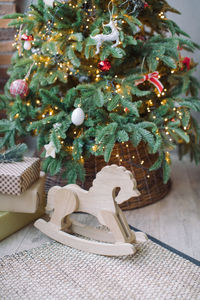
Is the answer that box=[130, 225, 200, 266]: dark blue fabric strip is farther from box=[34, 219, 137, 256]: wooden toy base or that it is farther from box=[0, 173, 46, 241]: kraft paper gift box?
box=[0, 173, 46, 241]: kraft paper gift box

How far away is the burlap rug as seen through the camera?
46.2 inches

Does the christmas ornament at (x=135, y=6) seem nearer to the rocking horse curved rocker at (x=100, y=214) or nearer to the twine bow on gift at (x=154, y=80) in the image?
the twine bow on gift at (x=154, y=80)

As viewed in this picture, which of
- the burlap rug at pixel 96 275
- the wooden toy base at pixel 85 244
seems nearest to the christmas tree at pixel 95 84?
the wooden toy base at pixel 85 244

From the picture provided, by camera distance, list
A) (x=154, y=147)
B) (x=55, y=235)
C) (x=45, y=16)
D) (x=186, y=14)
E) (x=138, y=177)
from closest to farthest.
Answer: (x=55, y=235) < (x=154, y=147) < (x=45, y=16) < (x=138, y=177) < (x=186, y=14)

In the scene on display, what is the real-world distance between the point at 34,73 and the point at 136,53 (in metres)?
0.54

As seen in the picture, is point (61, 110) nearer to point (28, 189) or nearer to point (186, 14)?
point (28, 189)

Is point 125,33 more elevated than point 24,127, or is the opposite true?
point 125,33

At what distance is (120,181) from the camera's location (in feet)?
4.33

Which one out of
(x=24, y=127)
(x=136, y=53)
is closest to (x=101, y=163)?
(x=24, y=127)

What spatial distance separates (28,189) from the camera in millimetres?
1541

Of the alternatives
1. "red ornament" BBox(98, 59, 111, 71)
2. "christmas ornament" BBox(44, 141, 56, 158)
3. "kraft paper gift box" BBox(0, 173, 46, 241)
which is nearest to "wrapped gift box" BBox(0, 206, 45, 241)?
"kraft paper gift box" BBox(0, 173, 46, 241)

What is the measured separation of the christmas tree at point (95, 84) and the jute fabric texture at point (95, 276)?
0.43 m

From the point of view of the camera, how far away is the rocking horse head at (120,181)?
1.30 m

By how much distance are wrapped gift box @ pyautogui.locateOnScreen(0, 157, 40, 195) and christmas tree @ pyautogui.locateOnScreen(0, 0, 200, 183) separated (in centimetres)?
17
